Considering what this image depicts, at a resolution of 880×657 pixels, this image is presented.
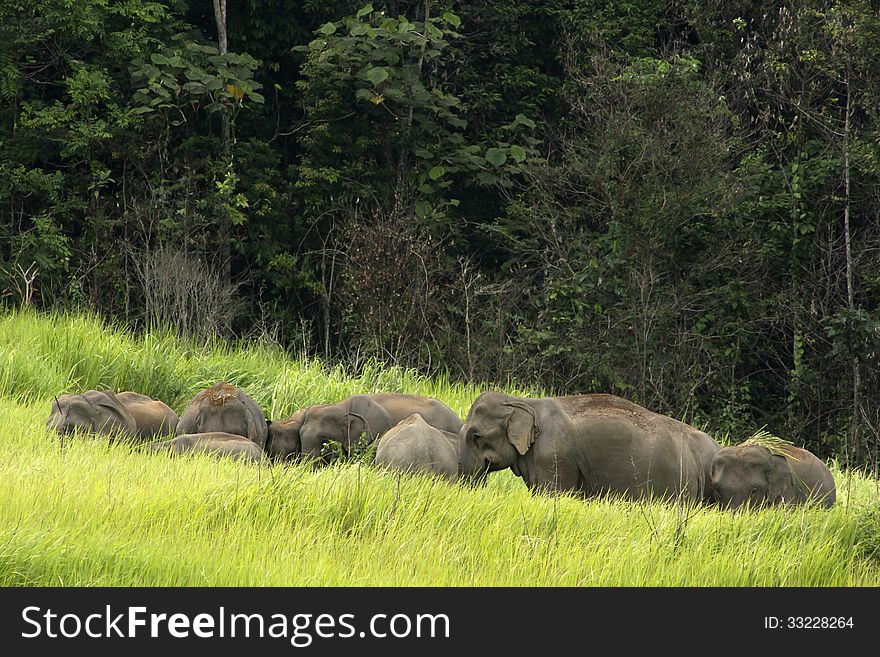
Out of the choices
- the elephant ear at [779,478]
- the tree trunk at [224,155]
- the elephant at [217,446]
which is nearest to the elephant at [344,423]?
the elephant at [217,446]

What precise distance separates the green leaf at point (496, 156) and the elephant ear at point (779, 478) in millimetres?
14508

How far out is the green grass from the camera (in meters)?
5.66

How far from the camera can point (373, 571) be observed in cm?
586

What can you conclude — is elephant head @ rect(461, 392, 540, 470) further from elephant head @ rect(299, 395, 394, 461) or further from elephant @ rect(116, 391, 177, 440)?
elephant @ rect(116, 391, 177, 440)

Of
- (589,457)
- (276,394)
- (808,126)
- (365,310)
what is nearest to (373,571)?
(589,457)

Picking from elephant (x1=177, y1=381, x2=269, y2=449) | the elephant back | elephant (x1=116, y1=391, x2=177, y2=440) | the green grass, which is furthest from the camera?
elephant (x1=116, y1=391, x2=177, y2=440)

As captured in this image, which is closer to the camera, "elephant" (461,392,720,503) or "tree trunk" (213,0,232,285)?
"elephant" (461,392,720,503)

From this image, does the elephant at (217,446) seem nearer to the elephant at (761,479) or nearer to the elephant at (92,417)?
the elephant at (92,417)

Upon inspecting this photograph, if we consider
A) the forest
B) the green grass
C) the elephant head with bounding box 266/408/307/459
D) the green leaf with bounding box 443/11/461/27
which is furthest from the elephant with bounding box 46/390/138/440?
the green leaf with bounding box 443/11/461/27

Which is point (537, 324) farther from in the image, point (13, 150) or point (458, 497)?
point (458, 497)

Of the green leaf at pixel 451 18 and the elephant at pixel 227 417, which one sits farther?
the green leaf at pixel 451 18

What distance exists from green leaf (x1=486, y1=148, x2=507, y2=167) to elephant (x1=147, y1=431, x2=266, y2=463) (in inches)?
551

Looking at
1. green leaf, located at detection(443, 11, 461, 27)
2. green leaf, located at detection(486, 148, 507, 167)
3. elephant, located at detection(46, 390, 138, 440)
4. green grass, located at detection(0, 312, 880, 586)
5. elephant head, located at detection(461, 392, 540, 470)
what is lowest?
elephant, located at detection(46, 390, 138, 440)

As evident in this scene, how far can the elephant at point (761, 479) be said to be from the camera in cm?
779
